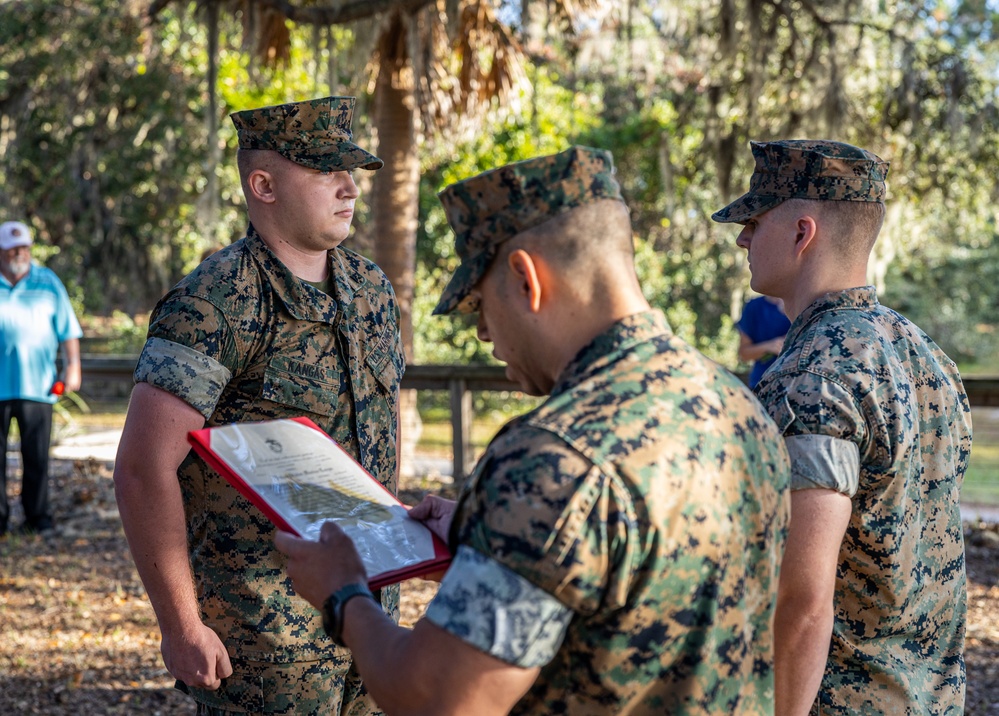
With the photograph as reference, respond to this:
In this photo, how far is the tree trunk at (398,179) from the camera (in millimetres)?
8328

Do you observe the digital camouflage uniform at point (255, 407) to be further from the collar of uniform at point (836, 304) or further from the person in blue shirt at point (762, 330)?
Answer: the person in blue shirt at point (762, 330)

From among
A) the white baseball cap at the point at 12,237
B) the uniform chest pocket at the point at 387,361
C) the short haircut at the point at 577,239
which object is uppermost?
the short haircut at the point at 577,239

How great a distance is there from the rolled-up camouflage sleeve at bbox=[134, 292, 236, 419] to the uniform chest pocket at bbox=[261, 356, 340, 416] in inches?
3.9

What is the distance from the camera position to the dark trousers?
268 inches

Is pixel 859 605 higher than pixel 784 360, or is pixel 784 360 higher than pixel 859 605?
pixel 784 360

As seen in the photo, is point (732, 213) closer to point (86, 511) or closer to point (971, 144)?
point (86, 511)

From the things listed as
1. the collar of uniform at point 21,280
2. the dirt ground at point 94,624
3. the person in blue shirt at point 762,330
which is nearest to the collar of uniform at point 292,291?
the dirt ground at point 94,624

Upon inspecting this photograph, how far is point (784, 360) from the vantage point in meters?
2.09

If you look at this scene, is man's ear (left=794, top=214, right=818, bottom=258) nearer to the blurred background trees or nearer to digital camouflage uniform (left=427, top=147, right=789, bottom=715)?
digital camouflage uniform (left=427, top=147, right=789, bottom=715)

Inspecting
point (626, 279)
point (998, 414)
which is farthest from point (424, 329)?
point (626, 279)

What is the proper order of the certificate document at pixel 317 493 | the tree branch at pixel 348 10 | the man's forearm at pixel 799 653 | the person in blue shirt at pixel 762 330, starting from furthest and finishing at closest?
the tree branch at pixel 348 10
the person in blue shirt at pixel 762 330
the man's forearm at pixel 799 653
the certificate document at pixel 317 493

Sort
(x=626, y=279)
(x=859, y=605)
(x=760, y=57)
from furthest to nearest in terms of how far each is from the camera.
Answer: (x=760, y=57), (x=859, y=605), (x=626, y=279)

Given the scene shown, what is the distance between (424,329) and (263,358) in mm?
11285

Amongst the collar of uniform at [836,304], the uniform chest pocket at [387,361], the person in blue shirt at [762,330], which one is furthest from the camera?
the person in blue shirt at [762,330]
